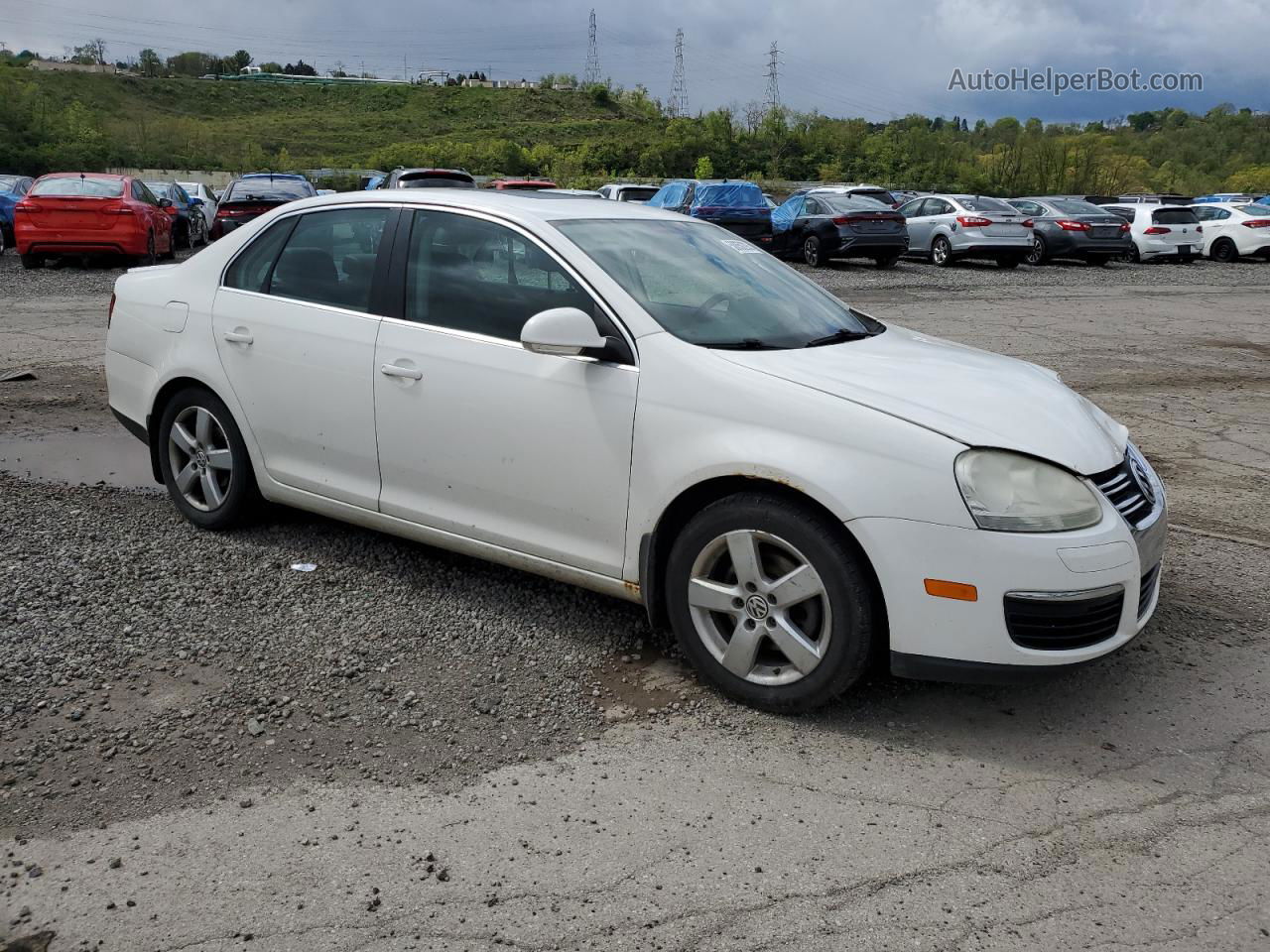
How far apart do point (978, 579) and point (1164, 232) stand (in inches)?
1043

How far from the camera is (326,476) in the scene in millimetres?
4836

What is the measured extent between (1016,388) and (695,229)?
5.35ft

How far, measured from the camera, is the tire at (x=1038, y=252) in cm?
2542

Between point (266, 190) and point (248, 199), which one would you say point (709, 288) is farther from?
point (266, 190)

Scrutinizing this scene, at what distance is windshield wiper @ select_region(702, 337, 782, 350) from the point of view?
4.01 m

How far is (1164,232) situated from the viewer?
26.6 metres

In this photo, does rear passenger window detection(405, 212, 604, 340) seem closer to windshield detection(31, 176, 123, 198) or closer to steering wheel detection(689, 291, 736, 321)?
steering wheel detection(689, 291, 736, 321)

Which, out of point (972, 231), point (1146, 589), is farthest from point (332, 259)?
point (972, 231)

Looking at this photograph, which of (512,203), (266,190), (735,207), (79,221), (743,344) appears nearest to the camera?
(743,344)

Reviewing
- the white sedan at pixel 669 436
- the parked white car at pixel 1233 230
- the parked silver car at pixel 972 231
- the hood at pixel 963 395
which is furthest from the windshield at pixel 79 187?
the parked white car at pixel 1233 230

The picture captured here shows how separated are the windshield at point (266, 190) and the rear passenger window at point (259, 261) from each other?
15.6 m

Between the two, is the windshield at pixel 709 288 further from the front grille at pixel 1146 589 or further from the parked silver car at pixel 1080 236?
the parked silver car at pixel 1080 236

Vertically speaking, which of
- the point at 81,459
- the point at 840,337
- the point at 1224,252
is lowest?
the point at 81,459

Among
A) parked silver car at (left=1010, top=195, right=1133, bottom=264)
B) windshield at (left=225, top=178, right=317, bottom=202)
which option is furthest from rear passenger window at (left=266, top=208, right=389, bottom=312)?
parked silver car at (left=1010, top=195, right=1133, bottom=264)
